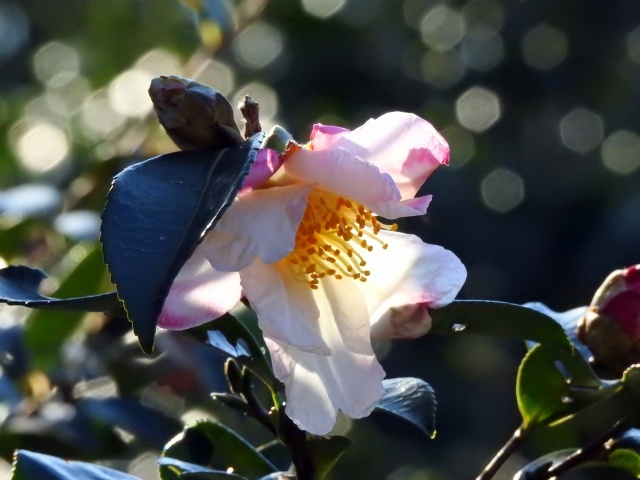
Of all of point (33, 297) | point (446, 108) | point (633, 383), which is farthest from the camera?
point (446, 108)

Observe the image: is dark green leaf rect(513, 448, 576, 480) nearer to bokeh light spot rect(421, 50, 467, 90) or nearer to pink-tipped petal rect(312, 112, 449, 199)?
pink-tipped petal rect(312, 112, 449, 199)

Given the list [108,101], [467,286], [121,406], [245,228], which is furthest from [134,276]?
[467,286]

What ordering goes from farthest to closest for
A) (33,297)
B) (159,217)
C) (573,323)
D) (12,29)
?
(12,29) < (573,323) < (33,297) < (159,217)

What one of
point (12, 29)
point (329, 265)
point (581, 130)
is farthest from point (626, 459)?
point (12, 29)

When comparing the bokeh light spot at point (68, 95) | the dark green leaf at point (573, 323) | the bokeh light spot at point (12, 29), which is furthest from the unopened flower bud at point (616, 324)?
the bokeh light spot at point (12, 29)

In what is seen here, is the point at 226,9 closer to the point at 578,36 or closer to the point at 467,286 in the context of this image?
the point at 467,286

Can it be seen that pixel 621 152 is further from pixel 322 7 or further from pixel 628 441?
pixel 628 441
